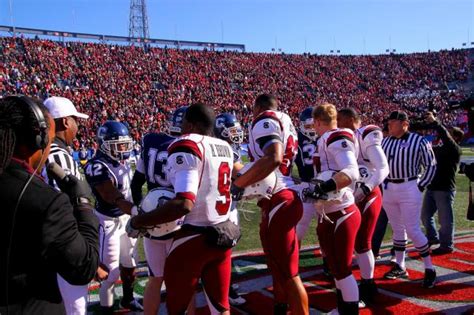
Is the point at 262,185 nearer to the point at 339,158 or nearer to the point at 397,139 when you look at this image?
the point at 339,158

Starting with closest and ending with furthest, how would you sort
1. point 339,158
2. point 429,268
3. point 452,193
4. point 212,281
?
point 212,281 → point 339,158 → point 429,268 → point 452,193

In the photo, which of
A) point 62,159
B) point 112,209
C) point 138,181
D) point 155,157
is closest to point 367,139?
point 155,157

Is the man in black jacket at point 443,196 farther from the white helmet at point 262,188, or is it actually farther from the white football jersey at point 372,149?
the white helmet at point 262,188

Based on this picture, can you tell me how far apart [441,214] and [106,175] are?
482 cm

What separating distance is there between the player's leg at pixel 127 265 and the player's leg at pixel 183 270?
169 cm

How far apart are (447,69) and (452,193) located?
149 ft

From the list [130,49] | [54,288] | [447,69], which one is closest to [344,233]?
[54,288]

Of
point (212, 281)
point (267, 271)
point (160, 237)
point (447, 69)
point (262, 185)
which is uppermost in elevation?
point (447, 69)

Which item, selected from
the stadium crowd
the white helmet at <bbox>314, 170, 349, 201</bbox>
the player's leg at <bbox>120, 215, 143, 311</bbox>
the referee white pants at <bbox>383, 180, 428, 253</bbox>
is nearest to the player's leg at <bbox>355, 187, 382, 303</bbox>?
the referee white pants at <bbox>383, 180, 428, 253</bbox>

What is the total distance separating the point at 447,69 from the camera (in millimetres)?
47062

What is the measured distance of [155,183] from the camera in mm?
3830

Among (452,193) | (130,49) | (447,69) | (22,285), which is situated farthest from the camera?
(447,69)

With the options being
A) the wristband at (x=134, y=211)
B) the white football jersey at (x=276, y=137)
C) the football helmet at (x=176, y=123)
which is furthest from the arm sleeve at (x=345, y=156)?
the wristband at (x=134, y=211)

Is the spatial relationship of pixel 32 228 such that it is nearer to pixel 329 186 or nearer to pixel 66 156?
pixel 66 156
